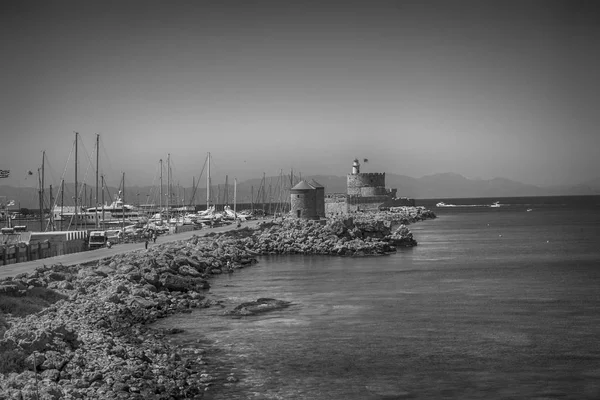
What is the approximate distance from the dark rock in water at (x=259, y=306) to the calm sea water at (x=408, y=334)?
51 centimetres

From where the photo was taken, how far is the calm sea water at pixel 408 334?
13930 millimetres

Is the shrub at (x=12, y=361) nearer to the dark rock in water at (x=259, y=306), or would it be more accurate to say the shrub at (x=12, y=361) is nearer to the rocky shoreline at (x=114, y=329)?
the rocky shoreline at (x=114, y=329)

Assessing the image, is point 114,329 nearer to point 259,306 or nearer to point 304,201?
point 259,306

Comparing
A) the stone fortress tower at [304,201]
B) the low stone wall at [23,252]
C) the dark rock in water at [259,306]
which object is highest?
the stone fortress tower at [304,201]

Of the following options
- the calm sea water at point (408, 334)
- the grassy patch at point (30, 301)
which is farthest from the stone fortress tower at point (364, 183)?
the grassy patch at point (30, 301)

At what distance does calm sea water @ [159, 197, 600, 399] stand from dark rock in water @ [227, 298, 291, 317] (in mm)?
513

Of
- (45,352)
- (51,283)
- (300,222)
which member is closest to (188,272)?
(51,283)

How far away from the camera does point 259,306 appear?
74.1ft

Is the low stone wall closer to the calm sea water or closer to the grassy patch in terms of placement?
the calm sea water

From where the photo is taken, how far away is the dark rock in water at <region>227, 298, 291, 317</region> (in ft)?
71.0

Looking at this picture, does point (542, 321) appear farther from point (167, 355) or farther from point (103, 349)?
point (103, 349)

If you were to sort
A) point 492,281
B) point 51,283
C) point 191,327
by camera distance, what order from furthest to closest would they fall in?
point 492,281
point 51,283
point 191,327

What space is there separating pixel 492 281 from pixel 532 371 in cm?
1529

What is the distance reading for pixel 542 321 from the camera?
66.6 ft
